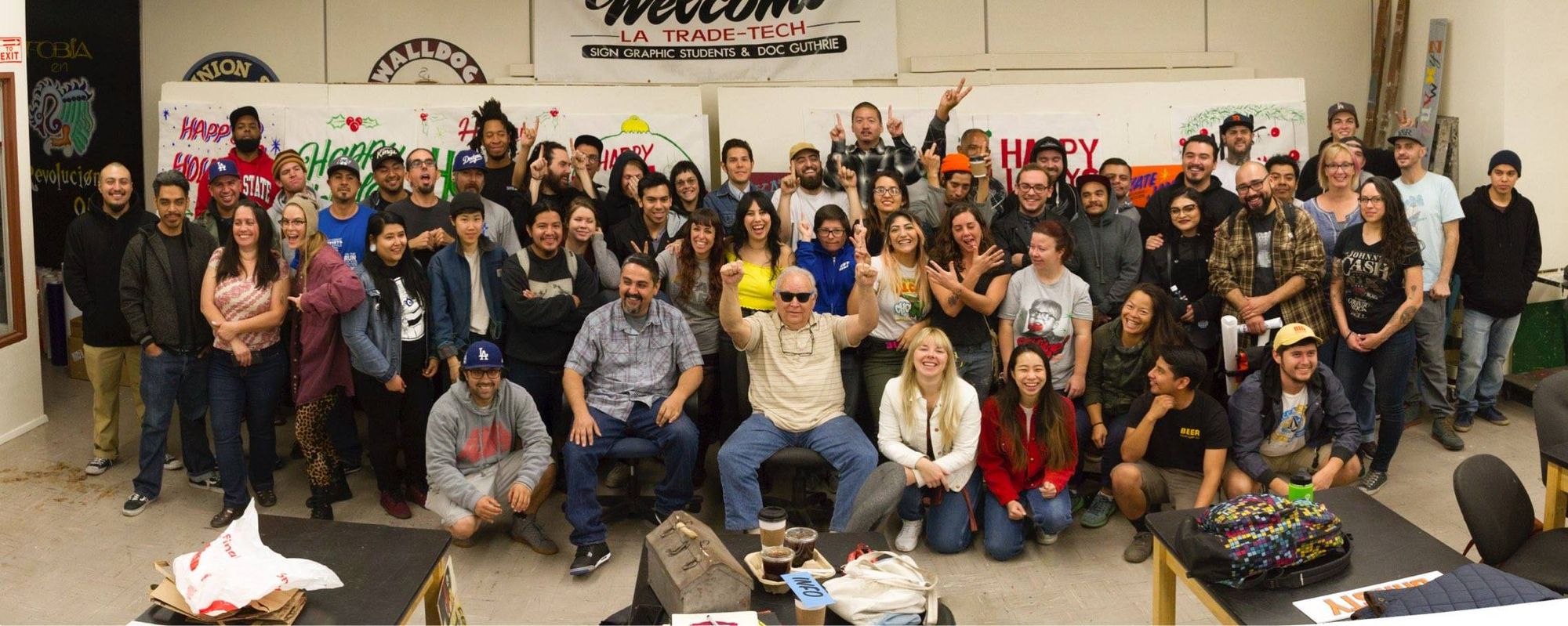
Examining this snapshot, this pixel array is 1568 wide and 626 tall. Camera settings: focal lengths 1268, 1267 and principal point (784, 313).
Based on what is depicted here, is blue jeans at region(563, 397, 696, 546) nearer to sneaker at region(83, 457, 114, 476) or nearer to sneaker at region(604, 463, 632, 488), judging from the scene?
sneaker at region(604, 463, 632, 488)

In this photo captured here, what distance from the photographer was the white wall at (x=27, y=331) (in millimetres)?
6086

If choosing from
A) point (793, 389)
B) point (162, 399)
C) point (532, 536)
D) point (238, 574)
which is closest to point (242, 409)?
point (162, 399)

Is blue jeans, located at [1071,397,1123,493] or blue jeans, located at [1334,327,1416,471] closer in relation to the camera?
blue jeans, located at [1071,397,1123,493]

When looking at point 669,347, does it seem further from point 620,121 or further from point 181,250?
point 620,121

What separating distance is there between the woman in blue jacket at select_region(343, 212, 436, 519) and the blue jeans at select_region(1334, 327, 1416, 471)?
13.0ft

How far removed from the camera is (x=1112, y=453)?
507 cm

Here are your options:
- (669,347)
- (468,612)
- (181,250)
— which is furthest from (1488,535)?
(181,250)

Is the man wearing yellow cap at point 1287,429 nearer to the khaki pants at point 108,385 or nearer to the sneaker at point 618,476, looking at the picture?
the sneaker at point 618,476

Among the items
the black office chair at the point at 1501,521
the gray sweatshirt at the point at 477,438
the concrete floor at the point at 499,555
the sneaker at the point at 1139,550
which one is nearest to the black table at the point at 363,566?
the concrete floor at the point at 499,555

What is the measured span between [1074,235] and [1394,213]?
4.35ft

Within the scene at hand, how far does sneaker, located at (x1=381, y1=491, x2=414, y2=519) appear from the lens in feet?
17.4

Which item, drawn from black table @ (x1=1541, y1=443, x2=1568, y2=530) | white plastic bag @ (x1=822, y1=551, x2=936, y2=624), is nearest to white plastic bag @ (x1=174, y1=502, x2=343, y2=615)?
white plastic bag @ (x1=822, y1=551, x2=936, y2=624)

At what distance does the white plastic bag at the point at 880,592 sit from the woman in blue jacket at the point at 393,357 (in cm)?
261

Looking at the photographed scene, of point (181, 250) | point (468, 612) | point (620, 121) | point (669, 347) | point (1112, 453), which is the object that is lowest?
point (468, 612)
